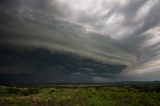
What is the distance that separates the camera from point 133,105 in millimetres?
36656

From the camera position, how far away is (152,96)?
45688mm

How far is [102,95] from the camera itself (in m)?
48.2

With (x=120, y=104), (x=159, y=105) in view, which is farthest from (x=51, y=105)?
(x=159, y=105)

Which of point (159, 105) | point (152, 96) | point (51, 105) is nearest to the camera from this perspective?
point (51, 105)

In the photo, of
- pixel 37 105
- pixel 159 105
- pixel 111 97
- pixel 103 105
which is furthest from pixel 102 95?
pixel 37 105

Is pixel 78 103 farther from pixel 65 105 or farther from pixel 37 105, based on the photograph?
pixel 37 105

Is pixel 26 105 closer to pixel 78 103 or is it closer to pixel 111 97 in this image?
pixel 78 103

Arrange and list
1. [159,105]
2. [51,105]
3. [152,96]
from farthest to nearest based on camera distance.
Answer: [152,96] → [159,105] → [51,105]

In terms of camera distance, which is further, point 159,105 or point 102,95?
point 102,95

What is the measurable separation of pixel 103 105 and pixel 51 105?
9706 millimetres

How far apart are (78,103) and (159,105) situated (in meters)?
14.7

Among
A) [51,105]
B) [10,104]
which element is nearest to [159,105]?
[51,105]

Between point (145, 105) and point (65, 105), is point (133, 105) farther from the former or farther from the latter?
point (65, 105)

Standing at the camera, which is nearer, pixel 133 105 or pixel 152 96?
pixel 133 105
